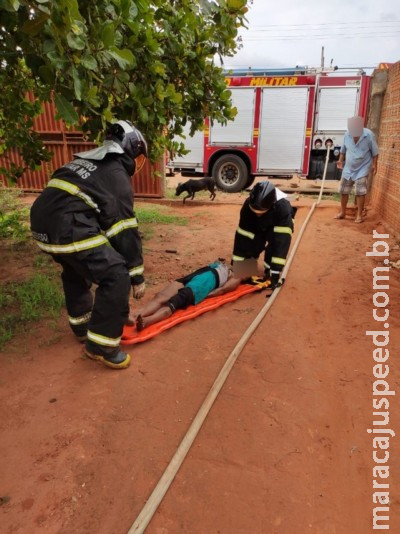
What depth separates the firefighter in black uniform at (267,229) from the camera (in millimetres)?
4137

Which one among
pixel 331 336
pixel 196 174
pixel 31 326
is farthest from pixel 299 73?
pixel 31 326

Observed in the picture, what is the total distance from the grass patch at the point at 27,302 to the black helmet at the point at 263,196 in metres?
2.17

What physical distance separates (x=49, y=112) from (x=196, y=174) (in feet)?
14.4

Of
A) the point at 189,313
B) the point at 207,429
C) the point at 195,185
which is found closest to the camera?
the point at 207,429

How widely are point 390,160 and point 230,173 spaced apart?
5024mm

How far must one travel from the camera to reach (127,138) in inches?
114

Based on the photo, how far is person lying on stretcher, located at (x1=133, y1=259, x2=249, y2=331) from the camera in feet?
11.8

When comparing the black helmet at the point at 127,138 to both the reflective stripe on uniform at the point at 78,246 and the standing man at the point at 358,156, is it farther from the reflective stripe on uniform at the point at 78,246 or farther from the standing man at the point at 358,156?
the standing man at the point at 358,156

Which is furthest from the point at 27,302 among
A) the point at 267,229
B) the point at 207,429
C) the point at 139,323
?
the point at 267,229

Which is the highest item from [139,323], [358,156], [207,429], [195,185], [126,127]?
[126,127]

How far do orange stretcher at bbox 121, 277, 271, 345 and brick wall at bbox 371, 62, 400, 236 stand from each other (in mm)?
3324

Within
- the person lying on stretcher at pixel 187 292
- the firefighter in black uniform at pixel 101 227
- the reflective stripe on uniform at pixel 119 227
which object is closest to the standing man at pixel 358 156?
the person lying on stretcher at pixel 187 292

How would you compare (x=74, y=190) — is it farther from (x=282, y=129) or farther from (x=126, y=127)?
(x=282, y=129)

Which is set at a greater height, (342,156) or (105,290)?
(342,156)
